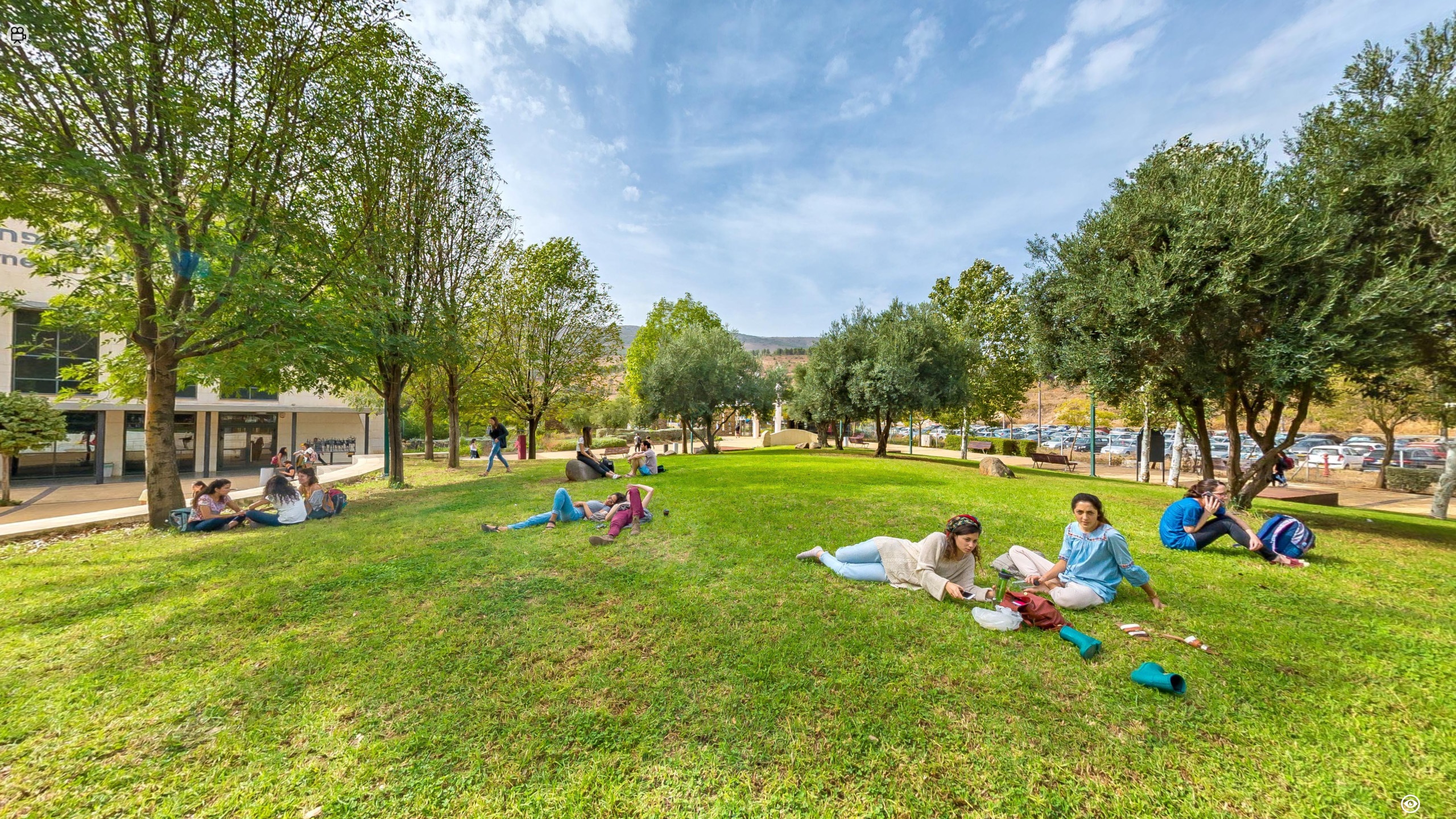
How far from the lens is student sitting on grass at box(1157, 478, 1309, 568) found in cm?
718

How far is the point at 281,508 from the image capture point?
383 inches

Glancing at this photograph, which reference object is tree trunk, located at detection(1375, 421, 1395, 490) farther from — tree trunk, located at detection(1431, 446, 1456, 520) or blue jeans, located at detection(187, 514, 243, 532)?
blue jeans, located at detection(187, 514, 243, 532)

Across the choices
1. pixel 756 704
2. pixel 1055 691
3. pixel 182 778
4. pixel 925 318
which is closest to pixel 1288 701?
pixel 1055 691

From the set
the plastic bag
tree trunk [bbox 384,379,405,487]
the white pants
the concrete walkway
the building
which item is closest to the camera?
the plastic bag

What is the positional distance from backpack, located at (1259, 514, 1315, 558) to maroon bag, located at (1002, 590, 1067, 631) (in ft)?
16.7

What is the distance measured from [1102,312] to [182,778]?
14250 mm

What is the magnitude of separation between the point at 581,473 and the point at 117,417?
28.4 metres

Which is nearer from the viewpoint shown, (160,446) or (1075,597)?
(1075,597)

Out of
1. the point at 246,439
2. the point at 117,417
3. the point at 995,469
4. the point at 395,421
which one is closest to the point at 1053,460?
the point at 995,469

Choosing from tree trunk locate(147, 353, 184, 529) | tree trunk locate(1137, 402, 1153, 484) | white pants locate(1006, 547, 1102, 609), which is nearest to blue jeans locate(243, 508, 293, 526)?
tree trunk locate(147, 353, 184, 529)

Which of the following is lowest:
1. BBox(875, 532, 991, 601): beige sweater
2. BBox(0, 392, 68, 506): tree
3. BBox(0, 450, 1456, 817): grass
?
BBox(0, 450, 1456, 817): grass

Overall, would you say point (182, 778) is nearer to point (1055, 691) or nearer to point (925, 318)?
point (1055, 691)

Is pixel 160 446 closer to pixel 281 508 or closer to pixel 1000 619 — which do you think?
pixel 281 508

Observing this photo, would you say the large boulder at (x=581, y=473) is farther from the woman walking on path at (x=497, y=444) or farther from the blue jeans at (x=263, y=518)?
the blue jeans at (x=263, y=518)
